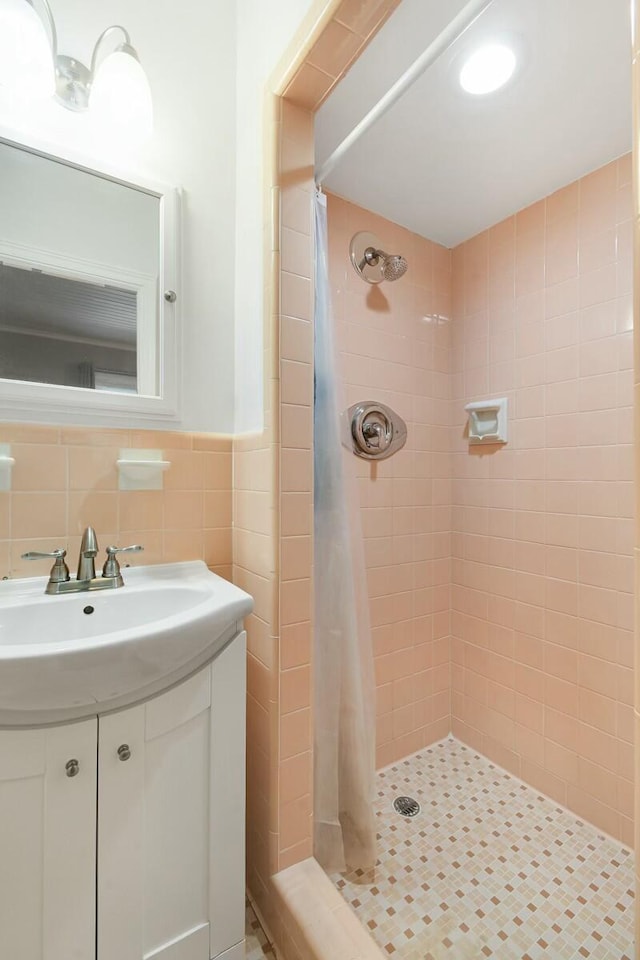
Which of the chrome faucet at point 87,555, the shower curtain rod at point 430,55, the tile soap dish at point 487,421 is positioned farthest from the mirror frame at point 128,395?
the tile soap dish at point 487,421

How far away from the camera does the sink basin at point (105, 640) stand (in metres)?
0.63

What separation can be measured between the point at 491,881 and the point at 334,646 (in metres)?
0.83

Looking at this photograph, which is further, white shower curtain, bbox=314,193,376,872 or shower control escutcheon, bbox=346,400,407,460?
shower control escutcheon, bbox=346,400,407,460

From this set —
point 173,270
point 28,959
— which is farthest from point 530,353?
point 28,959

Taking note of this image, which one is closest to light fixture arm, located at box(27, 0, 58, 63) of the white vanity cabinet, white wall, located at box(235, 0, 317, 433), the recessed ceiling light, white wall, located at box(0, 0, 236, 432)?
white wall, located at box(0, 0, 236, 432)

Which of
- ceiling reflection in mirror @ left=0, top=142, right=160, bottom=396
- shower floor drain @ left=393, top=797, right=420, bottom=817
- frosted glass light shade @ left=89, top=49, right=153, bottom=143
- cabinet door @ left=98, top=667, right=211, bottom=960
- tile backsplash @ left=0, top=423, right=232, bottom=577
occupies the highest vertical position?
frosted glass light shade @ left=89, top=49, right=153, bottom=143

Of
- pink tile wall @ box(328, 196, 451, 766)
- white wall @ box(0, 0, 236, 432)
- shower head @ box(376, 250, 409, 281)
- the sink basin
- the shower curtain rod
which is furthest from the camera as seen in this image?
pink tile wall @ box(328, 196, 451, 766)

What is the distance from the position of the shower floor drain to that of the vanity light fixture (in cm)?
223

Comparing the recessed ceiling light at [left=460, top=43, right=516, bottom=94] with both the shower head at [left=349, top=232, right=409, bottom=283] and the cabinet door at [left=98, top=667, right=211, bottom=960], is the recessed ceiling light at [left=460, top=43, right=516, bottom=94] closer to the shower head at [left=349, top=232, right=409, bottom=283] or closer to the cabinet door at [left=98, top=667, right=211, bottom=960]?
the shower head at [left=349, top=232, right=409, bottom=283]

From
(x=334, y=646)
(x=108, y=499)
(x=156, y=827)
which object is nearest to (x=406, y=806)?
(x=334, y=646)

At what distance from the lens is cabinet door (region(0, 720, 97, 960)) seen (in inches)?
27.0

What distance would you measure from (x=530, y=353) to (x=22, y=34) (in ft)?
5.62

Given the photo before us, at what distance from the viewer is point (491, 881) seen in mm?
1223

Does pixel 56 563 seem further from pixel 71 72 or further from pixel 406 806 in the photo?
pixel 406 806
